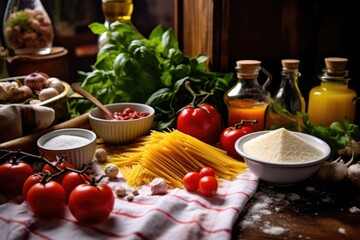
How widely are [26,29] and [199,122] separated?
2.98 ft

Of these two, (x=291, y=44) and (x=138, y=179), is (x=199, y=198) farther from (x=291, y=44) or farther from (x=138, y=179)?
(x=291, y=44)

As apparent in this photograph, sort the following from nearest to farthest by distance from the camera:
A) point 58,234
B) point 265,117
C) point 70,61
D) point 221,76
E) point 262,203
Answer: point 58,234 → point 262,203 → point 265,117 → point 221,76 → point 70,61

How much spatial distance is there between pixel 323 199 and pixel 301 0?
0.73m

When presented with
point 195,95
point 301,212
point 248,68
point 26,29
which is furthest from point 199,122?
point 26,29

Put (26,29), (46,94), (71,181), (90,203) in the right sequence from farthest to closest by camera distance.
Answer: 1. (26,29)
2. (46,94)
3. (71,181)
4. (90,203)

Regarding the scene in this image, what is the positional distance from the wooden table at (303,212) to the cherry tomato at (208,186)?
0.08 metres

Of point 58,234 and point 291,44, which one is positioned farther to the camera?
point 291,44

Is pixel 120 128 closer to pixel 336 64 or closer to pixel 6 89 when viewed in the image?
pixel 6 89

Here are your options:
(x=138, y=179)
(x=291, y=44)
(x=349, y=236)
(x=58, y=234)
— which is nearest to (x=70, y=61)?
(x=291, y=44)

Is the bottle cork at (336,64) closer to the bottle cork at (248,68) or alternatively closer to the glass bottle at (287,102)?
the glass bottle at (287,102)

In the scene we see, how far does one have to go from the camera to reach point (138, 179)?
105cm

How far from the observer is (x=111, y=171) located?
1067mm

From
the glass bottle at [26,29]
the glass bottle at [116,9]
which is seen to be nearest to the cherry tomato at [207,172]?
the glass bottle at [116,9]

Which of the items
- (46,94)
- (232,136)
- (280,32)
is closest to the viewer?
(232,136)
